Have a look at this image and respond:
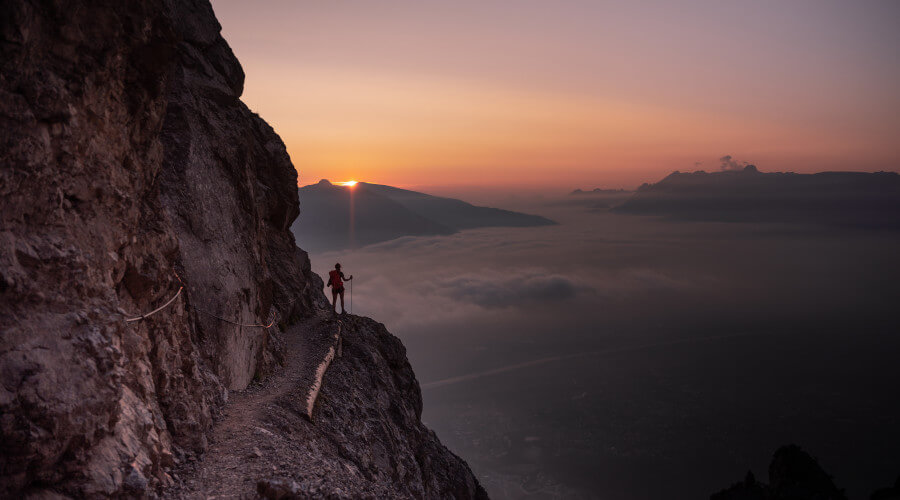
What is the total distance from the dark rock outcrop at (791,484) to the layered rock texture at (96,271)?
5659 centimetres

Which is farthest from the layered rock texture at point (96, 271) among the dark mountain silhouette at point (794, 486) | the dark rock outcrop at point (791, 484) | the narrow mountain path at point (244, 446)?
the dark mountain silhouette at point (794, 486)

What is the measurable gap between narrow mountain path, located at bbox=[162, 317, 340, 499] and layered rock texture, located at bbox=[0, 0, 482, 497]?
1.41ft

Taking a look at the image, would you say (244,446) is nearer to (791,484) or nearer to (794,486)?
(794,486)

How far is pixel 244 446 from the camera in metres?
12.4

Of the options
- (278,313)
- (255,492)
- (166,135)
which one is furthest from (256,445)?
(278,313)

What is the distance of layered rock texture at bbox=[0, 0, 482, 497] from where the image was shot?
742 centimetres

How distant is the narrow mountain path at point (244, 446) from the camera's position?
10154 mm

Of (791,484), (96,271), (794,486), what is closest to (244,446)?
(96,271)

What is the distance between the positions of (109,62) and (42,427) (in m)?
7.10

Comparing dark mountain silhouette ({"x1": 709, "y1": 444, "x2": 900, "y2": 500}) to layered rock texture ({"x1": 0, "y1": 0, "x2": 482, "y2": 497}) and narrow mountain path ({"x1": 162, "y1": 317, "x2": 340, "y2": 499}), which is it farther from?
layered rock texture ({"x1": 0, "y1": 0, "x2": 482, "y2": 497})

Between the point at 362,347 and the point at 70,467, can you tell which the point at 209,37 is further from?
the point at 70,467

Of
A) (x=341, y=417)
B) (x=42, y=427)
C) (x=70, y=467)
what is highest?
Result: (x=42, y=427)

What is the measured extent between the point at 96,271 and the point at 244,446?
557cm

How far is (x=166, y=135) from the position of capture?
17.8 metres
